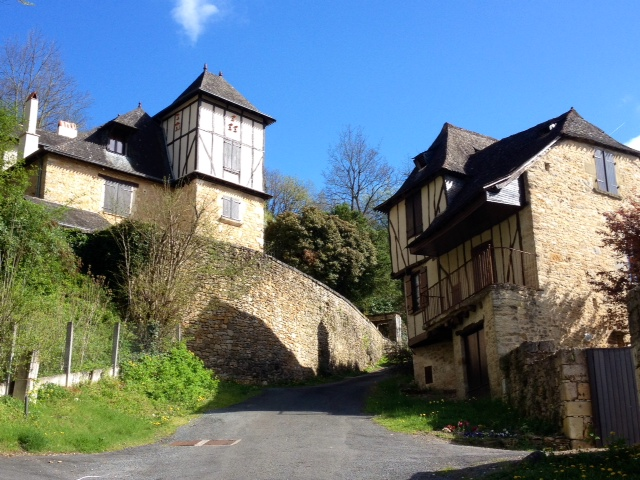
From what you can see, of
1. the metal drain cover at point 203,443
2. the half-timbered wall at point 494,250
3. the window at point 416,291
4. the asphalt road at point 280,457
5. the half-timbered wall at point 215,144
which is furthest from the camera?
the half-timbered wall at point 215,144

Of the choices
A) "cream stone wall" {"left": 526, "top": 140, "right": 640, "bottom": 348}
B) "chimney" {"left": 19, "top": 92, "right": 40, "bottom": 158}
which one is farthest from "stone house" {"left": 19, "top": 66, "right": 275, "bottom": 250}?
"cream stone wall" {"left": 526, "top": 140, "right": 640, "bottom": 348}

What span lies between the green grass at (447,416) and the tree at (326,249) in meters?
13.7

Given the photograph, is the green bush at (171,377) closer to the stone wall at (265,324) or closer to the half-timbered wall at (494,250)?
the stone wall at (265,324)

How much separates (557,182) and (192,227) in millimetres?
9275

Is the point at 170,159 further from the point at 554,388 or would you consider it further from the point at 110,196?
the point at 554,388

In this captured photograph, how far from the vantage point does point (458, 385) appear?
1722 centimetres

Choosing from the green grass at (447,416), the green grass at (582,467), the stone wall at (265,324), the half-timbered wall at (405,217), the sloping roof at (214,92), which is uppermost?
the sloping roof at (214,92)

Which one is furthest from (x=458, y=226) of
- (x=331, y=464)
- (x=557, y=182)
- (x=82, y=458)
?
(x=82, y=458)

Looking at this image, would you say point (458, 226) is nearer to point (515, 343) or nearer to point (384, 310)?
point (515, 343)

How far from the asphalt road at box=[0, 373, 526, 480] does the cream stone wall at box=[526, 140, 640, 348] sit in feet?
16.3

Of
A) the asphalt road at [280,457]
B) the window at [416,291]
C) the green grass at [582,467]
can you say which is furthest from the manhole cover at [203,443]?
the window at [416,291]

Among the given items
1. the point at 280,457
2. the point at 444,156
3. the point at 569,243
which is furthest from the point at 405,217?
the point at 280,457

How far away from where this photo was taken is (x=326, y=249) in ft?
102

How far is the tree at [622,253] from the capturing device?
50.4ft
